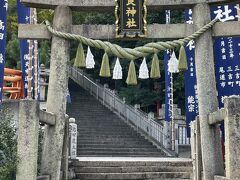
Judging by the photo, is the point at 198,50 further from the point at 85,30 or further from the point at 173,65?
the point at 85,30

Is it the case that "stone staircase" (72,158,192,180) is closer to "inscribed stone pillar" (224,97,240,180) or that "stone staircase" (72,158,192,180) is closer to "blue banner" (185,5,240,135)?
"blue banner" (185,5,240,135)

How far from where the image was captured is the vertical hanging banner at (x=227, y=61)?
10675 mm

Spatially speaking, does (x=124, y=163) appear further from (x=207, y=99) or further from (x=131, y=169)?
(x=207, y=99)

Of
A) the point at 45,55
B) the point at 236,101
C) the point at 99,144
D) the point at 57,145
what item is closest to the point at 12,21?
the point at 45,55

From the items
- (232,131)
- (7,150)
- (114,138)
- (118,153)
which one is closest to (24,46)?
(118,153)

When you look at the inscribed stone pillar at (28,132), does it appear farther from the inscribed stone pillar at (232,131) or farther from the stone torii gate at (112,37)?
the inscribed stone pillar at (232,131)

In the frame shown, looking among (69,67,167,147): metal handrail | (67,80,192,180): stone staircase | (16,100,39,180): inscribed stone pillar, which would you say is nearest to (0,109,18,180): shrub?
(16,100,39,180): inscribed stone pillar

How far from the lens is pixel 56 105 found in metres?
8.54

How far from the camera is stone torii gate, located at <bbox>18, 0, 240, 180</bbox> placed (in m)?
8.42

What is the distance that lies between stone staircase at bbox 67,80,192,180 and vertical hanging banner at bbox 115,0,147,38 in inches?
177

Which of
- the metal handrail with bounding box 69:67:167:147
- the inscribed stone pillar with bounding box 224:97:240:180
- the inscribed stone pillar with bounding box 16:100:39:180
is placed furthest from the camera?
the metal handrail with bounding box 69:67:167:147

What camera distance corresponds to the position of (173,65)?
8.93 meters

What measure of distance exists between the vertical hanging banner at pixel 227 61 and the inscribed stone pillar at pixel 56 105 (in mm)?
4270

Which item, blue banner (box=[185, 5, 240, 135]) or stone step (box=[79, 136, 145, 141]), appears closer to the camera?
blue banner (box=[185, 5, 240, 135])
